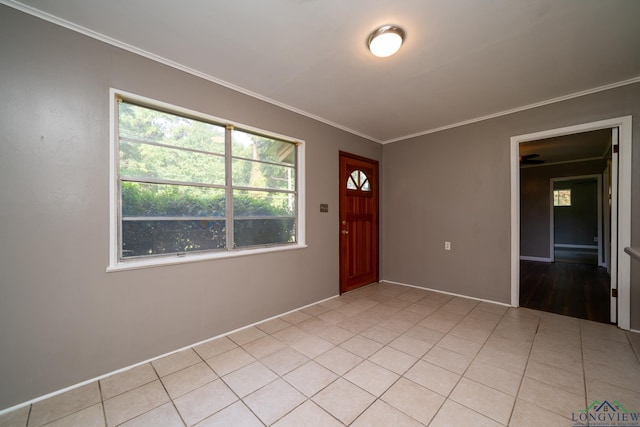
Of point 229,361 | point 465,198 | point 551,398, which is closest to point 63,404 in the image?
point 229,361

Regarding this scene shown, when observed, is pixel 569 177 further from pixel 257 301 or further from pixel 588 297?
pixel 257 301

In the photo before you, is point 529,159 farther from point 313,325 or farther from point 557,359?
point 313,325

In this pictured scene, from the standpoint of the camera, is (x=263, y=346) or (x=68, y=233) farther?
(x=263, y=346)

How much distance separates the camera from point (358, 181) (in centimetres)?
421

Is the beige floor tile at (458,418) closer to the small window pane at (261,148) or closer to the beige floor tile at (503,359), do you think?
the beige floor tile at (503,359)

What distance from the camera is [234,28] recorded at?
72.7 inches

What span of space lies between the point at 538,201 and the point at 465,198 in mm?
4663

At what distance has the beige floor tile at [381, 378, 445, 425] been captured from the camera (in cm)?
155

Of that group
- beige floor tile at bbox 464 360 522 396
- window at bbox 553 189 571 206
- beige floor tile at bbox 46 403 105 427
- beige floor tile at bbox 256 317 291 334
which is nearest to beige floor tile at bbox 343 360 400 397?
beige floor tile at bbox 464 360 522 396

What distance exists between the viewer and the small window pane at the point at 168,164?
208cm

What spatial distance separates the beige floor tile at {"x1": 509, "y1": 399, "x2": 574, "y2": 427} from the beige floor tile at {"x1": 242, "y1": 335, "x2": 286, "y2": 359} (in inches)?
69.5

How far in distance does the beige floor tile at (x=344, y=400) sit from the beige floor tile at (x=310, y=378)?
5 centimetres

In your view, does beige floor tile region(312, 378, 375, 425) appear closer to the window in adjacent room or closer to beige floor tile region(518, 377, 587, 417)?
beige floor tile region(518, 377, 587, 417)

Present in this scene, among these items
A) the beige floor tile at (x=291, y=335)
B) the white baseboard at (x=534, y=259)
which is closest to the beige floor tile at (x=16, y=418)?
Result: the beige floor tile at (x=291, y=335)
